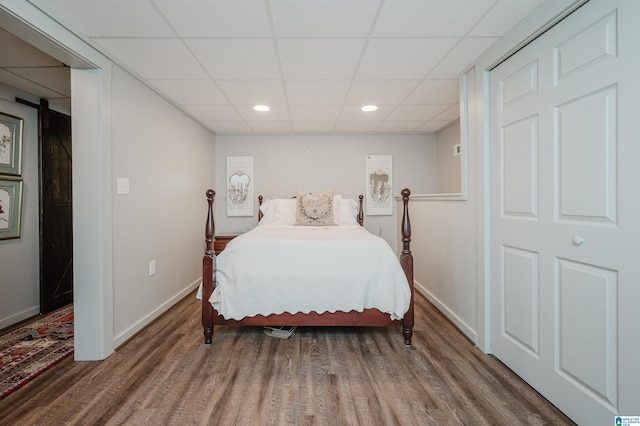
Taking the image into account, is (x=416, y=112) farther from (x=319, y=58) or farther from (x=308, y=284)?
(x=308, y=284)

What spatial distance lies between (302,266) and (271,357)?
67 centimetres

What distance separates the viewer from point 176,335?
7.59 ft

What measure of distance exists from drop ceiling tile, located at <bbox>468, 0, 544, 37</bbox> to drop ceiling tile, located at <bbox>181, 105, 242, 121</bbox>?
2383 millimetres

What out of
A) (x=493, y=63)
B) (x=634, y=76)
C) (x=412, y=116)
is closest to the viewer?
(x=634, y=76)

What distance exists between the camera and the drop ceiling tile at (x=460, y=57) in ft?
6.14

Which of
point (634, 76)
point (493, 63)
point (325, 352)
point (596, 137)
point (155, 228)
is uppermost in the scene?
point (493, 63)

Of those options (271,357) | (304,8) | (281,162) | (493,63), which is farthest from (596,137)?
(281,162)

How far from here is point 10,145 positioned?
8.23 ft

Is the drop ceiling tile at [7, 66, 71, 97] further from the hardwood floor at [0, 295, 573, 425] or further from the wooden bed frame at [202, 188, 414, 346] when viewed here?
the hardwood floor at [0, 295, 573, 425]

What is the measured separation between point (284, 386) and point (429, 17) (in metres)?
2.31

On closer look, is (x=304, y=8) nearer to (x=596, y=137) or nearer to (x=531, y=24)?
(x=531, y=24)

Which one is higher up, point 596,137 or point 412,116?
point 412,116

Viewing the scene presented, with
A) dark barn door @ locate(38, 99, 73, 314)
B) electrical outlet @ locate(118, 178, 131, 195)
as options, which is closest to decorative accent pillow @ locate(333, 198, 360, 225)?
electrical outlet @ locate(118, 178, 131, 195)

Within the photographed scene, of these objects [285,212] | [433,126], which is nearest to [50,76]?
[285,212]
